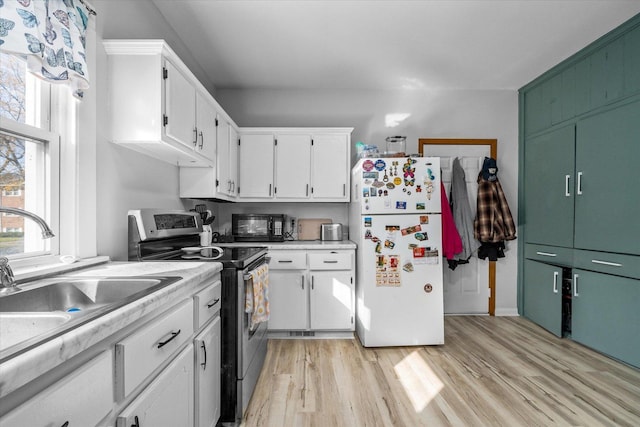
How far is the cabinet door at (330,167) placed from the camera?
336 centimetres

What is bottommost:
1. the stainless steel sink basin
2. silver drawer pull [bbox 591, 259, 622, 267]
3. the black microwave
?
silver drawer pull [bbox 591, 259, 622, 267]

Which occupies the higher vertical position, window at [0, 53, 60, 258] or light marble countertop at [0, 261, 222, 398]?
window at [0, 53, 60, 258]

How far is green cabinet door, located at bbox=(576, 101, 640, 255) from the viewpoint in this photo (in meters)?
2.39

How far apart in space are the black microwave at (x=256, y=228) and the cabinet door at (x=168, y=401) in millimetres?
1962

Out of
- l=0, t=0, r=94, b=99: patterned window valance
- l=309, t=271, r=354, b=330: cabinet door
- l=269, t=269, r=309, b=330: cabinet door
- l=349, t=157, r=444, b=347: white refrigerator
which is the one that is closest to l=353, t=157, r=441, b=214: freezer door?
l=349, t=157, r=444, b=347: white refrigerator

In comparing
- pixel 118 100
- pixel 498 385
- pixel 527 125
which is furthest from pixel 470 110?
pixel 118 100

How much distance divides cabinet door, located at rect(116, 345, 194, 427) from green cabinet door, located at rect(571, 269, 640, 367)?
10.0 feet

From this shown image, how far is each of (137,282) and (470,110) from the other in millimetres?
3855

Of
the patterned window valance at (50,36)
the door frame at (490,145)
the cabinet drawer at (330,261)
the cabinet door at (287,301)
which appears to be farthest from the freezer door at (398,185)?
the patterned window valance at (50,36)

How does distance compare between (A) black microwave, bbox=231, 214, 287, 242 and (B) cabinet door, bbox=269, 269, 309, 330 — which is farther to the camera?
(A) black microwave, bbox=231, 214, 287, 242

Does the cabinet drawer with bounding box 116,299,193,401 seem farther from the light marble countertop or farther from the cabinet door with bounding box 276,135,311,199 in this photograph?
the cabinet door with bounding box 276,135,311,199

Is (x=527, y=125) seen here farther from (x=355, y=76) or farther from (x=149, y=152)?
(x=149, y=152)

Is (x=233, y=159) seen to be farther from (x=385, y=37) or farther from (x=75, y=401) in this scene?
(x=75, y=401)

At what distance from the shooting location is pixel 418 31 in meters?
2.56
